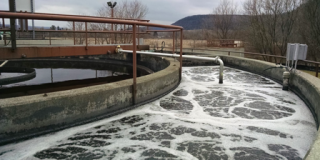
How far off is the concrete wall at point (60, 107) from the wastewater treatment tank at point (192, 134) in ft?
0.50

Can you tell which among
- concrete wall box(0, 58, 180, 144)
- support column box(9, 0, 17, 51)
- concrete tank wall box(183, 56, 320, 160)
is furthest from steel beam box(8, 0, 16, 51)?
concrete tank wall box(183, 56, 320, 160)

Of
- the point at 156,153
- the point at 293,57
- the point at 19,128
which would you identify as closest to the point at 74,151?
the point at 19,128

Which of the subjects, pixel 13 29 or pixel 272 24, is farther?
pixel 272 24

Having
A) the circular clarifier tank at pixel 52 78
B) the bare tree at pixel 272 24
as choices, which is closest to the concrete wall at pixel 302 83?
the circular clarifier tank at pixel 52 78

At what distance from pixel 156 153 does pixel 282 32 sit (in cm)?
2098

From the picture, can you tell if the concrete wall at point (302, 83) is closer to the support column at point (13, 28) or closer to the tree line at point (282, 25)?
the support column at point (13, 28)

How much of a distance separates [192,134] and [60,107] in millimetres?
2050

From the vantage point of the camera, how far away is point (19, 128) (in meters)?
3.33

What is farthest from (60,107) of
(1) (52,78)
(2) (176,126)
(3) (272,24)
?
(3) (272,24)

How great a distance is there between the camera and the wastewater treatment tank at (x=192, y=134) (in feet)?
10.3

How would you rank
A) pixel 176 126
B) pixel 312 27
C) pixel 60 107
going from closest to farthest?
pixel 60 107
pixel 176 126
pixel 312 27

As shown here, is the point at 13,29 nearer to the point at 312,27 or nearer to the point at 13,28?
the point at 13,28

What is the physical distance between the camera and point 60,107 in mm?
3682

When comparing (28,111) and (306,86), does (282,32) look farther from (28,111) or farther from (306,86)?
(28,111)
